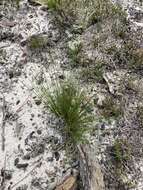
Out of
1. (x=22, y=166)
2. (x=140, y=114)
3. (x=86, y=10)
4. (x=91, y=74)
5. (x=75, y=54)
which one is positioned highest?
(x=86, y=10)

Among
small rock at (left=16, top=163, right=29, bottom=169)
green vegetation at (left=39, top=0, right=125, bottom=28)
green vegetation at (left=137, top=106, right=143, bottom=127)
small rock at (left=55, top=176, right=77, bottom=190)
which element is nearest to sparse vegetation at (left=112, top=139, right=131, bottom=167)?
green vegetation at (left=137, top=106, right=143, bottom=127)

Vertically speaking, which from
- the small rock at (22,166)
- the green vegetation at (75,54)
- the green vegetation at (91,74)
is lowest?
the small rock at (22,166)

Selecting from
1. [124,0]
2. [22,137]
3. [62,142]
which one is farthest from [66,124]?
[124,0]

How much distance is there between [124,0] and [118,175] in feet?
10.3

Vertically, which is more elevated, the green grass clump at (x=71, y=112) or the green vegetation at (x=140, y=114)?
the green grass clump at (x=71, y=112)

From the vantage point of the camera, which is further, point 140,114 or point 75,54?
point 75,54

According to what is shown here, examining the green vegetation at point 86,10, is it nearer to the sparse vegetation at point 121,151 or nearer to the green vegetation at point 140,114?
the green vegetation at point 140,114

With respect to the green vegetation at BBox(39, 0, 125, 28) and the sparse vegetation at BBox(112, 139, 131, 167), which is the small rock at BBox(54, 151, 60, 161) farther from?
the green vegetation at BBox(39, 0, 125, 28)

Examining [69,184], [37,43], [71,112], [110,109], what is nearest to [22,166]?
[69,184]

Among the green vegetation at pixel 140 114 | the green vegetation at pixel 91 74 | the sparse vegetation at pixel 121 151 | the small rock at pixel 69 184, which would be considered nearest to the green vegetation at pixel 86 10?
the green vegetation at pixel 91 74

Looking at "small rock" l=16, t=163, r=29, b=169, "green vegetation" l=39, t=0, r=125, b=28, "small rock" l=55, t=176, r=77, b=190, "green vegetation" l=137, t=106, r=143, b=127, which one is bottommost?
"small rock" l=16, t=163, r=29, b=169

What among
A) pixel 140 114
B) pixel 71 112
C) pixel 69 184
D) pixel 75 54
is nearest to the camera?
pixel 69 184

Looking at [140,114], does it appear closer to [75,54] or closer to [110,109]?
[110,109]

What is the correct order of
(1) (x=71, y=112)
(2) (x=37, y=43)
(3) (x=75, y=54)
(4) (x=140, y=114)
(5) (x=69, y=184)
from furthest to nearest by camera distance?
(2) (x=37, y=43), (3) (x=75, y=54), (4) (x=140, y=114), (1) (x=71, y=112), (5) (x=69, y=184)
